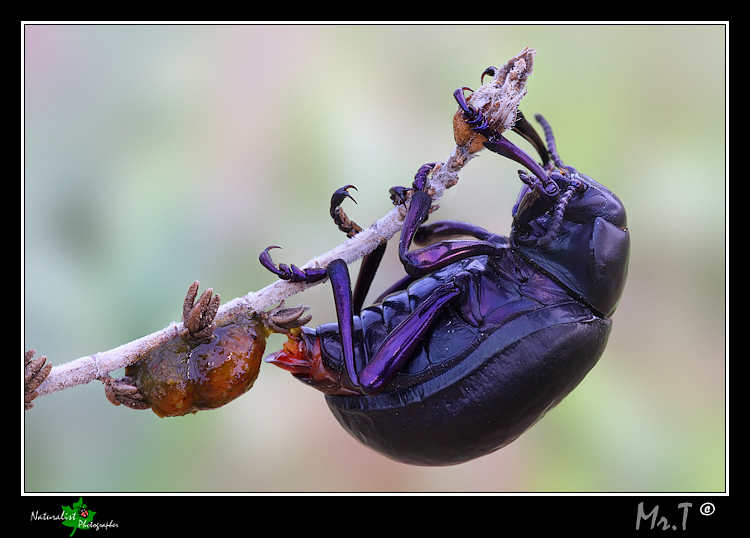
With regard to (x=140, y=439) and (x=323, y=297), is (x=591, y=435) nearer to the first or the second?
(x=323, y=297)

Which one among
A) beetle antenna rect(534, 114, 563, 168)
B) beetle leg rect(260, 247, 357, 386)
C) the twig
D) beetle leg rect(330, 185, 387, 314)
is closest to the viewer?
the twig

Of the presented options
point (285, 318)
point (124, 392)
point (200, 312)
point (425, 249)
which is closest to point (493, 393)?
point (425, 249)

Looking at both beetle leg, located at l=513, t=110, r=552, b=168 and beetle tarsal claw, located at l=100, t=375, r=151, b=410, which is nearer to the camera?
beetle tarsal claw, located at l=100, t=375, r=151, b=410

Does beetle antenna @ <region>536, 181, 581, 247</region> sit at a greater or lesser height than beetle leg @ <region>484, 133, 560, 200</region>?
lesser

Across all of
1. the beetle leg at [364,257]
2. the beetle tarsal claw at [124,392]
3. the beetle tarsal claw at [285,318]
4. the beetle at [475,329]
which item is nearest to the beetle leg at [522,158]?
the beetle at [475,329]

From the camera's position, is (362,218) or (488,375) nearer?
(488,375)

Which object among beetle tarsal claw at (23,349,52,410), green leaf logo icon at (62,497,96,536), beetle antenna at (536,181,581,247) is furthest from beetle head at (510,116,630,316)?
green leaf logo icon at (62,497,96,536)

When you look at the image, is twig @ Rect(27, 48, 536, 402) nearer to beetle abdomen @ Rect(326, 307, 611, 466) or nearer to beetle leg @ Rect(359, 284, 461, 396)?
beetle leg @ Rect(359, 284, 461, 396)

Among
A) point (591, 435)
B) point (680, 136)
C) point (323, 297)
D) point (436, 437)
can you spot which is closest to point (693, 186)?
point (680, 136)
